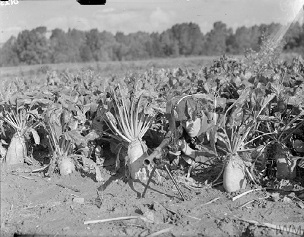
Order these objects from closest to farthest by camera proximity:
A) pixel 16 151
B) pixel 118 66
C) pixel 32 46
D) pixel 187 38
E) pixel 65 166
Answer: pixel 65 166
pixel 16 151
pixel 32 46
pixel 118 66
pixel 187 38

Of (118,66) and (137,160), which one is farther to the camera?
(118,66)

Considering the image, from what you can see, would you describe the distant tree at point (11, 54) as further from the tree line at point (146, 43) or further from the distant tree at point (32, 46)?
the tree line at point (146, 43)

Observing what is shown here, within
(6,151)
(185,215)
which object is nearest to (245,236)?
(185,215)

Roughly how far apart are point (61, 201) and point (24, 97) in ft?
5.12

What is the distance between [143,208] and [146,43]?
882 inches

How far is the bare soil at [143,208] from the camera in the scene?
321 cm

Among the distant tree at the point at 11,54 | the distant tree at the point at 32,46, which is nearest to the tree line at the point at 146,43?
the distant tree at the point at 32,46

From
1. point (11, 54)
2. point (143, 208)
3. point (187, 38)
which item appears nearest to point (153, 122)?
point (143, 208)

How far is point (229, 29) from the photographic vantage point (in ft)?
84.0

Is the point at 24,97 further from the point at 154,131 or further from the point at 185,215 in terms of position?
the point at 185,215

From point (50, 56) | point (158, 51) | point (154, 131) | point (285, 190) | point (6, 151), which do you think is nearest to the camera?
point (285, 190)

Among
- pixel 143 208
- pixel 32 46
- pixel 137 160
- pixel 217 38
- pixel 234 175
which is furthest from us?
pixel 217 38

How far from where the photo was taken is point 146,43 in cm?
2512

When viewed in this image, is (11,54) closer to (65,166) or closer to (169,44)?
(169,44)
